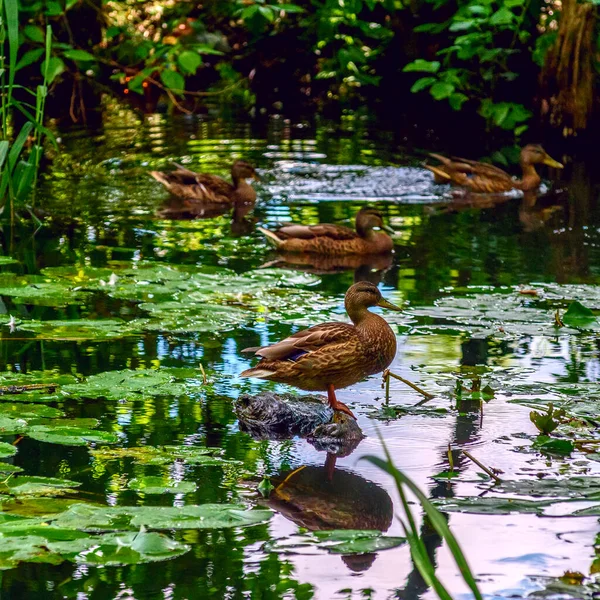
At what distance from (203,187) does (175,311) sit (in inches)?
202

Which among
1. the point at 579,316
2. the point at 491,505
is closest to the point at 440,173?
the point at 579,316

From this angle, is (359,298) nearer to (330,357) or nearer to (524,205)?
(330,357)

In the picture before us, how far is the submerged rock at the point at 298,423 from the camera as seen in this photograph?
18.7ft

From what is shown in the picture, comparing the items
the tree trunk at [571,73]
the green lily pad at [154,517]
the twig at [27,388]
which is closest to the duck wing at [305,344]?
the twig at [27,388]

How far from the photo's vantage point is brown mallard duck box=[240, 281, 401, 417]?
6078mm

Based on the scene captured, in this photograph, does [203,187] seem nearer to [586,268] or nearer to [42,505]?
[586,268]

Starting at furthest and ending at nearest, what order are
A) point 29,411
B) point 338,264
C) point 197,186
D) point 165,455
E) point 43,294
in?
point 197,186 < point 338,264 < point 43,294 < point 29,411 < point 165,455

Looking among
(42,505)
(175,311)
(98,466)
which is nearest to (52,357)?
(175,311)

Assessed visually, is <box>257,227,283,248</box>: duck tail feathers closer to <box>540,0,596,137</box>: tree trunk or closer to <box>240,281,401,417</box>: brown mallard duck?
<box>240,281,401,417</box>: brown mallard duck

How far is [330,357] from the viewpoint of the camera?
605 cm

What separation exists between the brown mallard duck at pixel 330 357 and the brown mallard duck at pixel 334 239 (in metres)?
4.16

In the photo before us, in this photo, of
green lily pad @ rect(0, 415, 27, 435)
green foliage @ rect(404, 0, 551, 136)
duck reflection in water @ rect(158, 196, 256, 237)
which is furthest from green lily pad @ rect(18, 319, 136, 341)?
green foliage @ rect(404, 0, 551, 136)

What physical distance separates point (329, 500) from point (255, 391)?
60.1 inches

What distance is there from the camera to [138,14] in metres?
22.0
